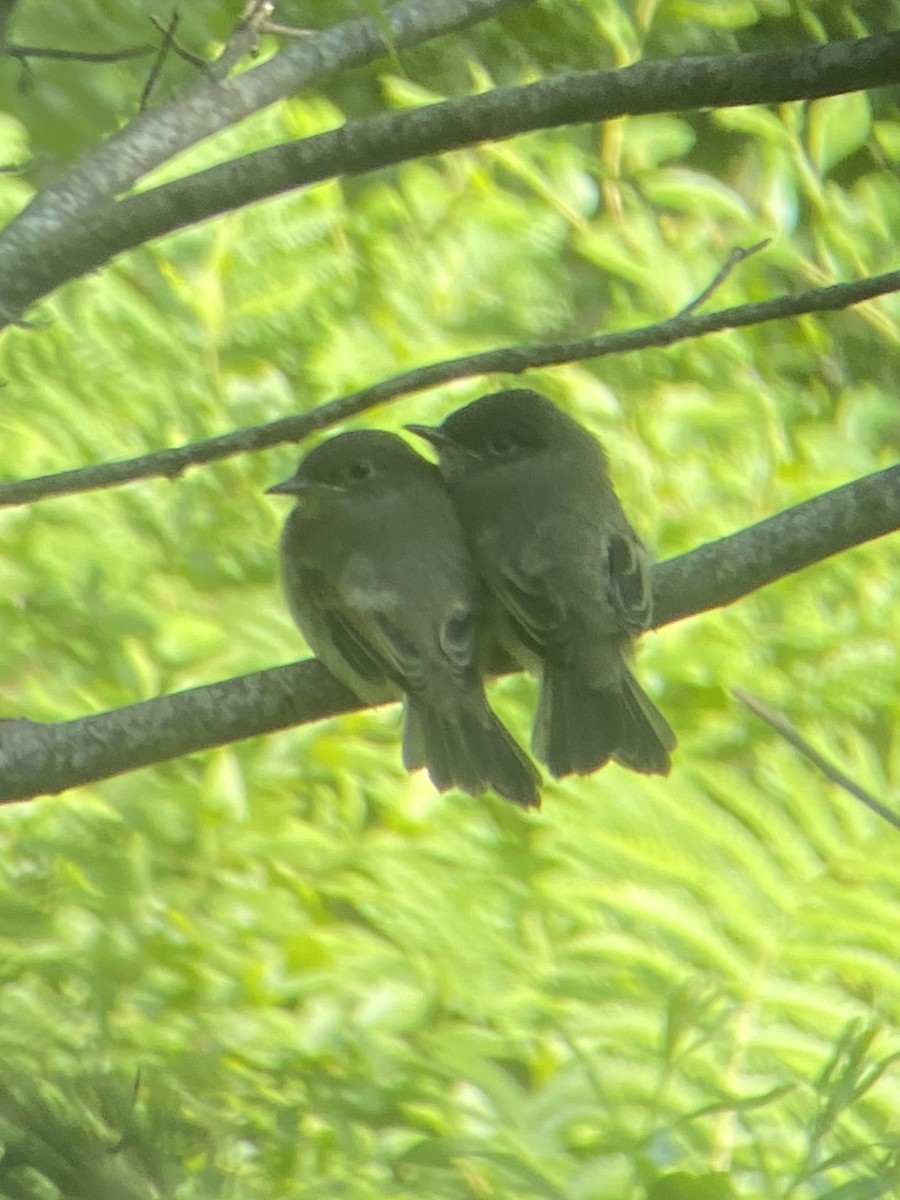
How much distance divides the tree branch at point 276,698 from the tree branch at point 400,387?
1.10 feet

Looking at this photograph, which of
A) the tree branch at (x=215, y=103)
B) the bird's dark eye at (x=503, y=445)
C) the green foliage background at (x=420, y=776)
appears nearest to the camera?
the tree branch at (x=215, y=103)

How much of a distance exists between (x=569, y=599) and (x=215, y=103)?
121cm

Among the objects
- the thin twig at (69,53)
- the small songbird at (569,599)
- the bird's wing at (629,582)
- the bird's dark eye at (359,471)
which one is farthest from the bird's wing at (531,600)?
the thin twig at (69,53)

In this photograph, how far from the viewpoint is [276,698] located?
9.51 feet

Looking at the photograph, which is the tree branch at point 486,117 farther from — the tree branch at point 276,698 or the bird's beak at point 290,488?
the bird's beak at point 290,488

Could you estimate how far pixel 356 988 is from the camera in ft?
13.2

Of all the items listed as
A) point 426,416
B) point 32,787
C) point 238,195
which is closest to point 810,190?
point 426,416

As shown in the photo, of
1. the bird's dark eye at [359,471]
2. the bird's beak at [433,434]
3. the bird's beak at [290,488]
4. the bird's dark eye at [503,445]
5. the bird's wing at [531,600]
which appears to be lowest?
the bird's wing at [531,600]

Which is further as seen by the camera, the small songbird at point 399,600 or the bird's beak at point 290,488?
the bird's beak at point 290,488

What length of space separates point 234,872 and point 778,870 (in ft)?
4.43

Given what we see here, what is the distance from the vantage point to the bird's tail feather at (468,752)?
334 cm

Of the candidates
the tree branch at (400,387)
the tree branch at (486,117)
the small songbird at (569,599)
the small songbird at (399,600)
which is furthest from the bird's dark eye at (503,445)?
the tree branch at (486,117)

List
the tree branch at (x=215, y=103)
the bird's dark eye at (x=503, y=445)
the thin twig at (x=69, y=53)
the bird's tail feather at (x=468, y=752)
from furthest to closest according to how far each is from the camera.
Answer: the bird's dark eye at (x=503, y=445) < the bird's tail feather at (x=468, y=752) < the tree branch at (x=215, y=103) < the thin twig at (x=69, y=53)

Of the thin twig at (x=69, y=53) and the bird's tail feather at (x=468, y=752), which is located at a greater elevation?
the thin twig at (x=69, y=53)
